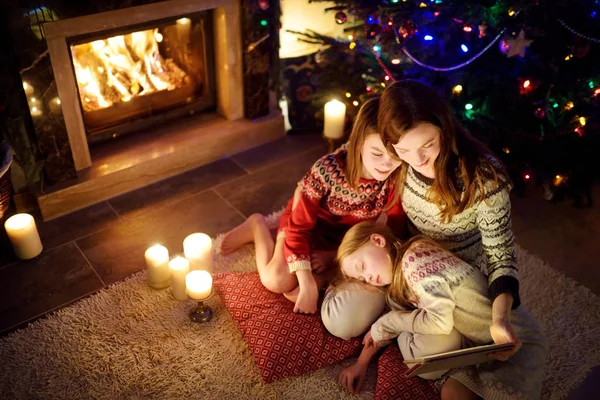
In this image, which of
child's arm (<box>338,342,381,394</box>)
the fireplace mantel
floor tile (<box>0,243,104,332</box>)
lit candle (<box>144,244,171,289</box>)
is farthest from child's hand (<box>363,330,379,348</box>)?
the fireplace mantel

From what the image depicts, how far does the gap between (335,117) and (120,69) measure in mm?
1062

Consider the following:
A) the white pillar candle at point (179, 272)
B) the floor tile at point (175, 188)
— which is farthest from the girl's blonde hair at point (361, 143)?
the floor tile at point (175, 188)

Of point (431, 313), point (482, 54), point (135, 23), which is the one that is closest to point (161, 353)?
point (431, 313)

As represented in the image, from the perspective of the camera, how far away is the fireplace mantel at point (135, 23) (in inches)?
89.0

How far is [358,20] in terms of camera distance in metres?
2.74

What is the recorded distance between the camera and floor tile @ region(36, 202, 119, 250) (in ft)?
7.79

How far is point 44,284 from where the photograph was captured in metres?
2.16

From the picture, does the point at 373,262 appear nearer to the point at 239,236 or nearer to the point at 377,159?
the point at 377,159

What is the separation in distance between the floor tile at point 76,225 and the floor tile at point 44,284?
68 mm

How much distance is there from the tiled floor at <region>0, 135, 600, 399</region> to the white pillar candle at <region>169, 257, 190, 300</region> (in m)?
0.29

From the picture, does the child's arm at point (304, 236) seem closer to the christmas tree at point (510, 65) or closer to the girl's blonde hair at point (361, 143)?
the girl's blonde hair at point (361, 143)

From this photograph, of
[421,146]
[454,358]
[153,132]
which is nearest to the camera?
[454,358]

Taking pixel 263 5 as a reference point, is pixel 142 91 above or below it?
below

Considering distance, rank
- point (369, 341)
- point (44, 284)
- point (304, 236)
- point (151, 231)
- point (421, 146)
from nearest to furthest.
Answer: point (421, 146) < point (369, 341) < point (304, 236) < point (44, 284) < point (151, 231)
